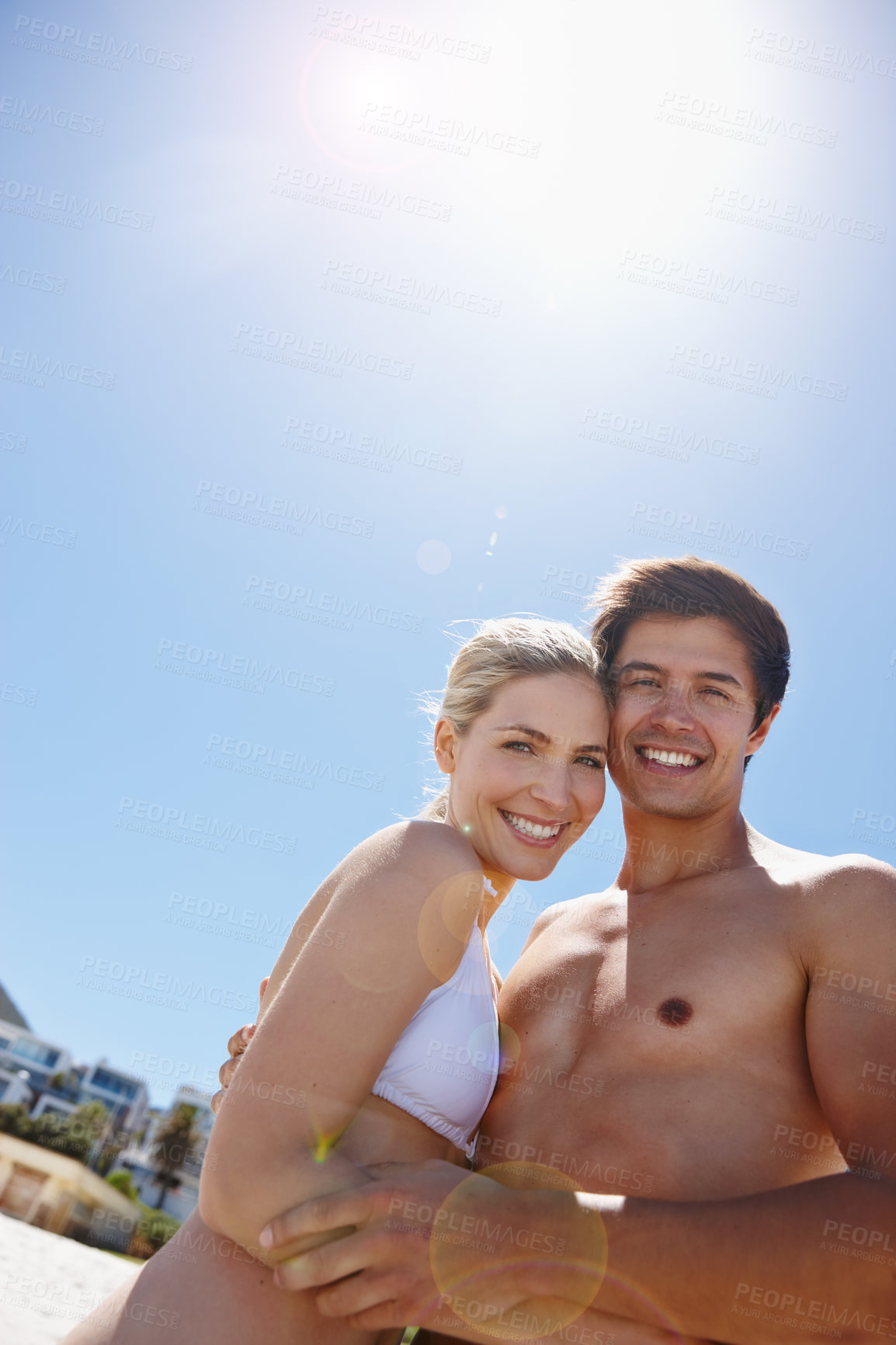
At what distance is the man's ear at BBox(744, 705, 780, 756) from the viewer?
4.20 m

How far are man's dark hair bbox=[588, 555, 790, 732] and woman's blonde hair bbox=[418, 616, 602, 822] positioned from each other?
2.57ft

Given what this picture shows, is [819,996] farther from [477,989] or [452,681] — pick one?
[452,681]

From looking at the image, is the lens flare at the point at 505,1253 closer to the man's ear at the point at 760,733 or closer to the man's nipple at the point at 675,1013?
the man's nipple at the point at 675,1013

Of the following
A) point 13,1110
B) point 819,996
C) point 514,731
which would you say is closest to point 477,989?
point 514,731

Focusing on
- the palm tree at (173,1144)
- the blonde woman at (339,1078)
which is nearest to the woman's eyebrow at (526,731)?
the blonde woman at (339,1078)

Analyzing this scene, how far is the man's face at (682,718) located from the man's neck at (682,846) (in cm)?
7

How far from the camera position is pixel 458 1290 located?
2.11 meters

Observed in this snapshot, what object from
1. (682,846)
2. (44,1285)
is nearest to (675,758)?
(682,846)

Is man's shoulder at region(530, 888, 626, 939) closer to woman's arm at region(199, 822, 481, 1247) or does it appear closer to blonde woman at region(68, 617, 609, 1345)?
blonde woman at region(68, 617, 609, 1345)

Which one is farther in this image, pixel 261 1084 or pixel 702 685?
pixel 702 685

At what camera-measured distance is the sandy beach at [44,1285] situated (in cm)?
1224

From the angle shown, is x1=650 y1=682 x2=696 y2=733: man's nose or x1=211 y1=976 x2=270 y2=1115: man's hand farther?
x1=650 y1=682 x2=696 y2=733: man's nose

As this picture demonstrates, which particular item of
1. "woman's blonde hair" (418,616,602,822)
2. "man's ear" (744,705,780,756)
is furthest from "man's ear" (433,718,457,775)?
"man's ear" (744,705,780,756)

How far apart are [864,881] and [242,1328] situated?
235 cm
